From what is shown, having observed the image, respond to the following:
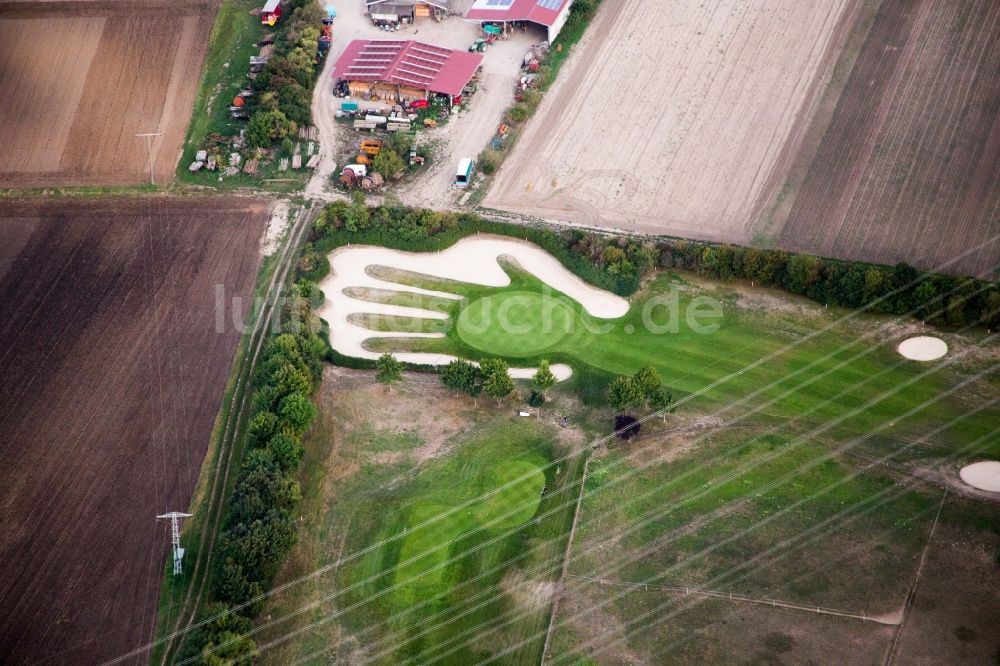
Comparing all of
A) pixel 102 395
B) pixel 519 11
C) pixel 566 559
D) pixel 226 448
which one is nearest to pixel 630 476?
pixel 566 559

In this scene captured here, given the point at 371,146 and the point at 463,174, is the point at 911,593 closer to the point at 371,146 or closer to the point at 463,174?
the point at 463,174

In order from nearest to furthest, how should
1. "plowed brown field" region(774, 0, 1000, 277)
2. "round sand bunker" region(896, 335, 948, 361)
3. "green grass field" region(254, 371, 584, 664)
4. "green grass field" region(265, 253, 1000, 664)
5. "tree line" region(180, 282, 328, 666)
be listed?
"tree line" region(180, 282, 328, 666) < "green grass field" region(254, 371, 584, 664) < "green grass field" region(265, 253, 1000, 664) < "round sand bunker" region(896, 335, 948, 361) < "plowed brown field" region(774, 0, 1000, 277)

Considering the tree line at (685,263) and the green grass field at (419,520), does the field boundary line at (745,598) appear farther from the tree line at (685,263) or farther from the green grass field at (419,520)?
the tree line at (685,263)

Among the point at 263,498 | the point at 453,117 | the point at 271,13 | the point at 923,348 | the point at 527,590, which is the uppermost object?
the point at 271,13

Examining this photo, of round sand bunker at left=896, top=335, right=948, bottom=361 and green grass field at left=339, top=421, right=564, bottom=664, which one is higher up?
round sand bunker at left=896, top=335, right=948, bottom=361

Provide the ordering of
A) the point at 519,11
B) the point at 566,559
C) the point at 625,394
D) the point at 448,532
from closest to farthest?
the point at 566,559, the point at 448,532, the point at 625,394, the point at 519,11

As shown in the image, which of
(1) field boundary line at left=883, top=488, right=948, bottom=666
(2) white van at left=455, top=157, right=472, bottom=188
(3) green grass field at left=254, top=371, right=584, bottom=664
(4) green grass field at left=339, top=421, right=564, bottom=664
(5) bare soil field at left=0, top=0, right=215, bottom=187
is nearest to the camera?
(1) field boundary line at left=883, top=488, right=948, bottom=666

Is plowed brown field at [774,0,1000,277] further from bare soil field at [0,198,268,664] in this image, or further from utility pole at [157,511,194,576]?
utility pole at [157,511,194,576]

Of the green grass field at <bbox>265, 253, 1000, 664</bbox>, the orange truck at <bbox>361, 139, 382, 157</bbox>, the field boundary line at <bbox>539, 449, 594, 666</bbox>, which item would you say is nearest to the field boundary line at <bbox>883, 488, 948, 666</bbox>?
the green grass field at <bbox>265, 253, 1000, 664</bbox>
